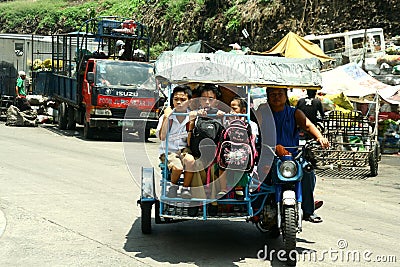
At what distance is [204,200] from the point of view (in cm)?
727

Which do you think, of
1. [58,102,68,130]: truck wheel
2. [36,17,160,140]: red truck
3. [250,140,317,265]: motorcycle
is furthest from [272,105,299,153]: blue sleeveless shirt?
[58,102,68,130]: truck wheel

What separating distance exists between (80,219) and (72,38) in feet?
54.1

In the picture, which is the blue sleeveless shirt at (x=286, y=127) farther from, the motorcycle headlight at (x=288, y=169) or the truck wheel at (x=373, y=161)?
the truck wheel at (x=373, y=161)

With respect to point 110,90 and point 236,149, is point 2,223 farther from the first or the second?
point 110,90

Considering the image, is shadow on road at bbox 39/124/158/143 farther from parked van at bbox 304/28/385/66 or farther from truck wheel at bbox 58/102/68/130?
parked van at bbox 304/28/385/66

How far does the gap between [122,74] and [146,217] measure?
13397mm

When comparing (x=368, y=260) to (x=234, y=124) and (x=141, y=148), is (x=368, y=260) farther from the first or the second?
(x=141, y=148)

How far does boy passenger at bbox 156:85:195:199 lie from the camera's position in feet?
24.2

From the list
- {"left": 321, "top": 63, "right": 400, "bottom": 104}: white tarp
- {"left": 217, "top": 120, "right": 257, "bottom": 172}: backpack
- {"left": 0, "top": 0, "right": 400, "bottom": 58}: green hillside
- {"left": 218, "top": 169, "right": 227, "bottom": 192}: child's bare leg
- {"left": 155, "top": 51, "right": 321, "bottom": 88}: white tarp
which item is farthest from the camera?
{"left": 0, "top": 0, "right": 400, "bottom": 58}: green hillside

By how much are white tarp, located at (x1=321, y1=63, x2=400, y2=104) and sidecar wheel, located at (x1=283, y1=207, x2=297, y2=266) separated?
12.1 m

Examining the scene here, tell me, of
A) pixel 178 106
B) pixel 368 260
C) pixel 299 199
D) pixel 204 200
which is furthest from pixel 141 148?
pixel 368 260

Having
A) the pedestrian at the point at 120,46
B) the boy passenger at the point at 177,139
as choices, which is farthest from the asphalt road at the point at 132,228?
the pedestrian at the point at 120,46

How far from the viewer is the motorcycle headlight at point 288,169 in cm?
727

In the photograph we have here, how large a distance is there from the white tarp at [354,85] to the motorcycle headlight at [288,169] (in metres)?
11.8
